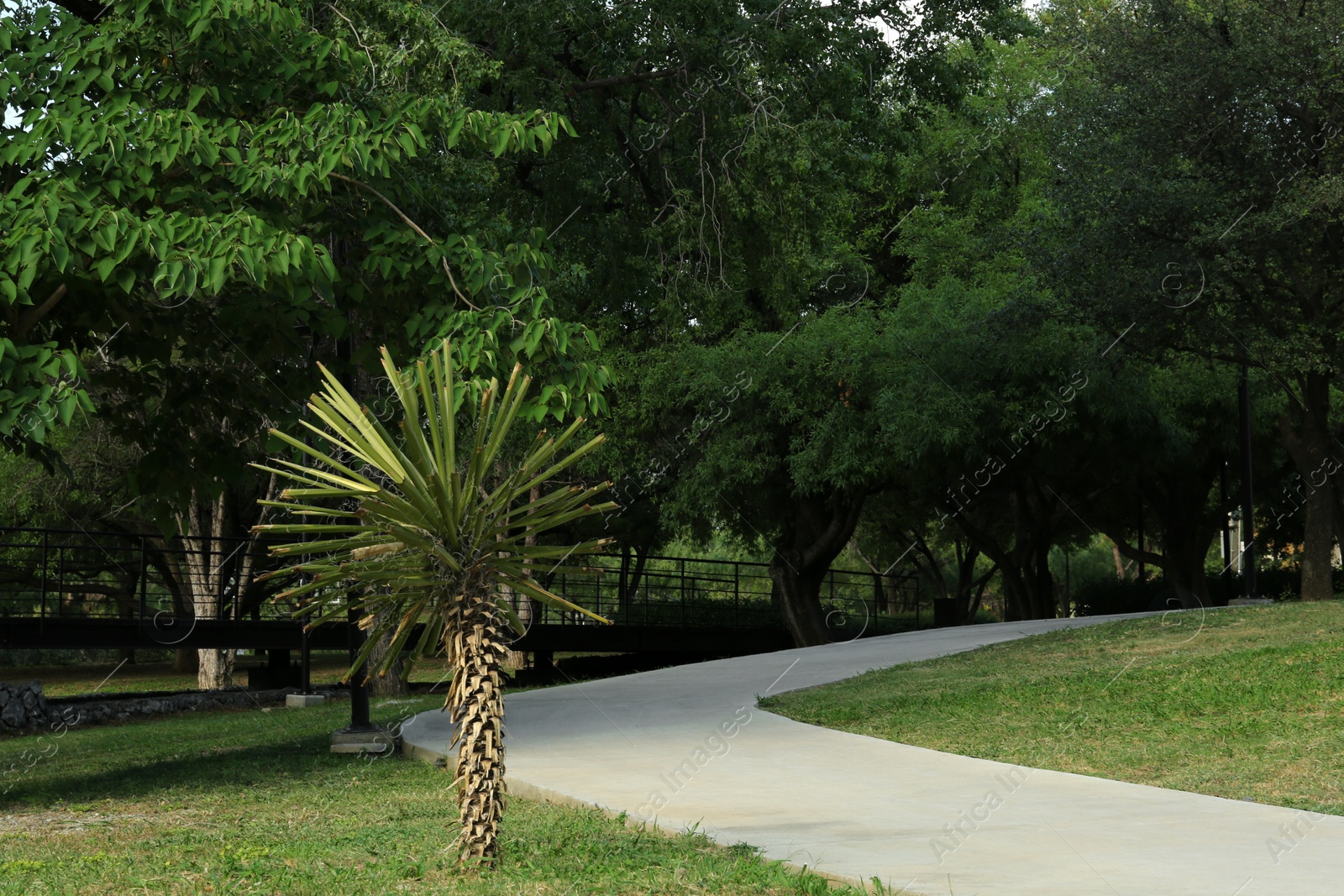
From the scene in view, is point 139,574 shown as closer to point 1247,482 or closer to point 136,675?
point 136,675

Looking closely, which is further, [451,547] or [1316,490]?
[1316,490]

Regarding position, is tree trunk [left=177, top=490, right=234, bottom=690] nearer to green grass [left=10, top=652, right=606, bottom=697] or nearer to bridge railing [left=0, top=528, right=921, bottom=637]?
bridge railing [left=0, top=528, right=921, bottom=637]

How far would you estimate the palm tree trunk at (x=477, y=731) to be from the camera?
224 inches

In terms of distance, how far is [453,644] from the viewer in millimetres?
5848

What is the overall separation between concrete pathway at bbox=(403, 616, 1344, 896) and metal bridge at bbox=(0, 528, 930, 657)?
13.0 ft

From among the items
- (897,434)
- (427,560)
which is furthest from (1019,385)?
(427,560)

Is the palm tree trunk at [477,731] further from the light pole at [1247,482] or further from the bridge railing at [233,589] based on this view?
the bridge railing at [233,589]

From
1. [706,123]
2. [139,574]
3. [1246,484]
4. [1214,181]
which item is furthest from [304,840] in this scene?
[139,574]

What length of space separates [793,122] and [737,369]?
23.4ft

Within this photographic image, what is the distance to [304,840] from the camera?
683cm

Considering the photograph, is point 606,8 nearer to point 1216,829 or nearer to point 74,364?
point 74,364

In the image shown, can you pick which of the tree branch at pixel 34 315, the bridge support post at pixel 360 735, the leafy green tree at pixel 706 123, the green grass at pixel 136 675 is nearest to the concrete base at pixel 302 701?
the green grass at pixel 136 675

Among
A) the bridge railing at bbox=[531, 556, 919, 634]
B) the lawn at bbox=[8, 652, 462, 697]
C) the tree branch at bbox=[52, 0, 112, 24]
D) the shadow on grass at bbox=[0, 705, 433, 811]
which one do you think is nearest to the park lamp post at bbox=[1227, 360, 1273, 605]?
the bridge railing at bbox=[531, 556, 919, 634]

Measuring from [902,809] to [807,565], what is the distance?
20750mm
